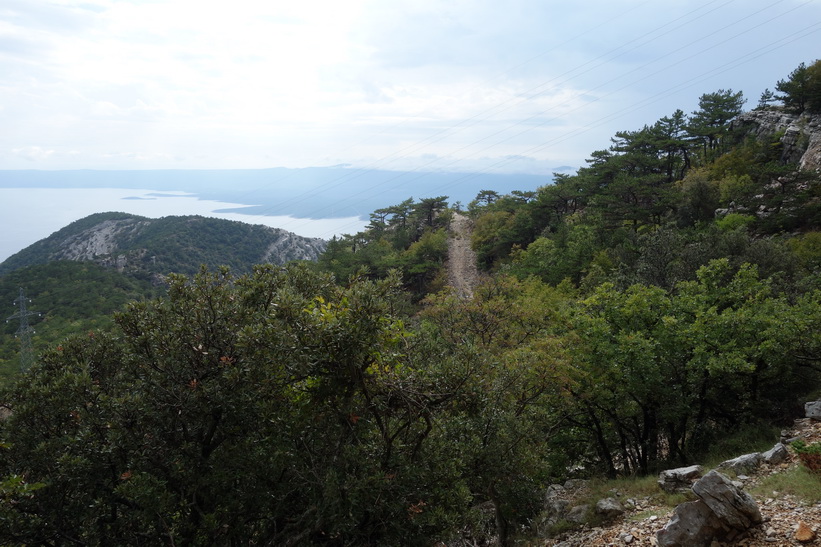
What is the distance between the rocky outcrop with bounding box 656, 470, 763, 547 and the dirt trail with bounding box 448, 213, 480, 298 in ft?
101

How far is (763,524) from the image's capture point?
272 inches

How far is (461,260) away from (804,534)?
148ft

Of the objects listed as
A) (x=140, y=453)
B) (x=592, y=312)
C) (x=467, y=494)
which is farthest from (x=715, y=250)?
(x=140, y=453)

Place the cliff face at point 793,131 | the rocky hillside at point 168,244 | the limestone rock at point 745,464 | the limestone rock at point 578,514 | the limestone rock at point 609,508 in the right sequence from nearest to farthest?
the limestone rock at point 745,464 < the limestone rock at point 609,508 < the limestone rock at point 578,514 < the cliff face at point 793,131 < the rocky hillside at point 168,244

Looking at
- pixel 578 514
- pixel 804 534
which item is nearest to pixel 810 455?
pixel 804 534

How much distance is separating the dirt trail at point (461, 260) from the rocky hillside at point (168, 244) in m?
28.6

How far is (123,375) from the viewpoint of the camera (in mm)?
7012

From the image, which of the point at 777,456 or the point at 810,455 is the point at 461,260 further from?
the point at 810,455

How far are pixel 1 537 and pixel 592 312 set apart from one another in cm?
1517

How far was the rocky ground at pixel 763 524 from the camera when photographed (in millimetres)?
6562

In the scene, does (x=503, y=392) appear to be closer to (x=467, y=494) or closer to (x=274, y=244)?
(x=467, y=494)

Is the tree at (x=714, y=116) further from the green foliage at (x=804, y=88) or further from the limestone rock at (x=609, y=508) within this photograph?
the limestone rock at (x=609, y=508)

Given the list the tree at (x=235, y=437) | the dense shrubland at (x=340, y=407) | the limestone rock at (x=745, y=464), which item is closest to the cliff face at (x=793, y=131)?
the dense shrubland at (x=340, y=407)

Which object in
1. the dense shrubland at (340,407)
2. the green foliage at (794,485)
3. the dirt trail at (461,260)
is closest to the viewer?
the dense shrubland at (340,407)
